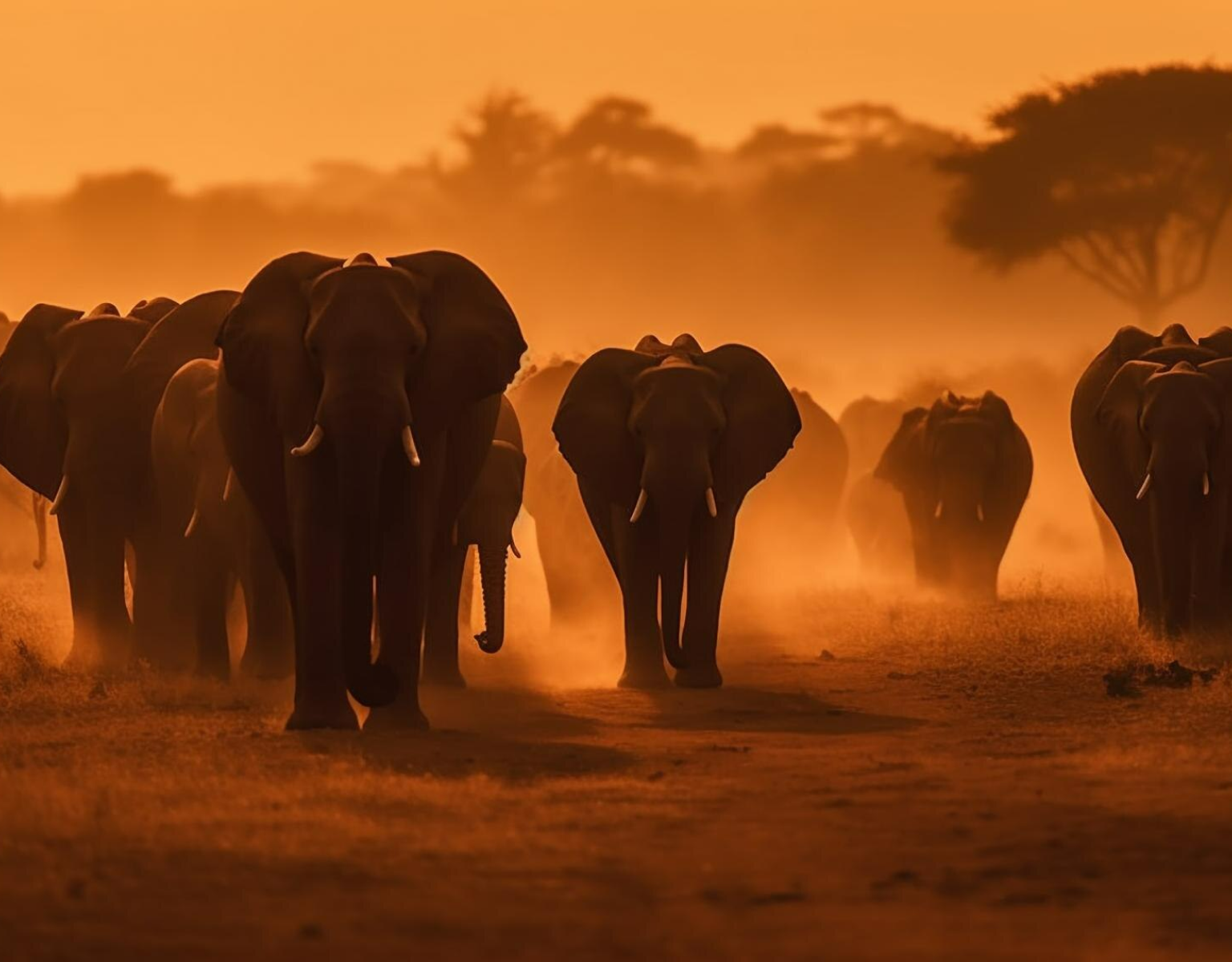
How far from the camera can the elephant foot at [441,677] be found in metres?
18.2

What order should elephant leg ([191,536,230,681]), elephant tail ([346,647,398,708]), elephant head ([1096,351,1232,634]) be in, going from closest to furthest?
elephant tail ([346,647,398,708])
elephant leg ([191,536,230,681])
elephant head ([1096,351,1232,634])

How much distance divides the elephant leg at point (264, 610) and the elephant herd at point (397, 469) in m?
0.02

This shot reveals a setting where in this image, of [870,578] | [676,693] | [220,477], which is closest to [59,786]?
[220,477]

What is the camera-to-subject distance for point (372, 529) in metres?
13.9

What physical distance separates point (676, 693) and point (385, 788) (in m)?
6.61

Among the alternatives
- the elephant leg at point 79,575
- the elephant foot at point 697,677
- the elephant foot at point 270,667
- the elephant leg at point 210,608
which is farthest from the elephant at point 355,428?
the elephant leg at point 79,575

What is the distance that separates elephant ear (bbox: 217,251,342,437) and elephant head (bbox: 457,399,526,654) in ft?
14.9

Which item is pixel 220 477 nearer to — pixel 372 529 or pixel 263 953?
pixel 372 529

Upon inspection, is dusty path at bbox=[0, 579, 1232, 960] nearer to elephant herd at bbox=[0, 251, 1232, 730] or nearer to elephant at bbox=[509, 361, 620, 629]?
elephant herd at bbox=[0, 251, 1232, 730]

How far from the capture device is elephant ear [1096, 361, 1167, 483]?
21000 millimetres

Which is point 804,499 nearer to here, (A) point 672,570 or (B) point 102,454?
(B) point 102,454

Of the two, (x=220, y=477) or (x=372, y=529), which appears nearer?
(x=372, y=529)

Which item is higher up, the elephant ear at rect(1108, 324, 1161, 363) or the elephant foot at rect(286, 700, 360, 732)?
the elephant ear at rect(1108, 324, 1161, 363)

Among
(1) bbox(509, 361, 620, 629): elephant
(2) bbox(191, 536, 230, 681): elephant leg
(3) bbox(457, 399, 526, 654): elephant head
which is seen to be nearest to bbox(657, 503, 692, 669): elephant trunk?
(3) bbox(457, 399, 526, 654): elephant head
